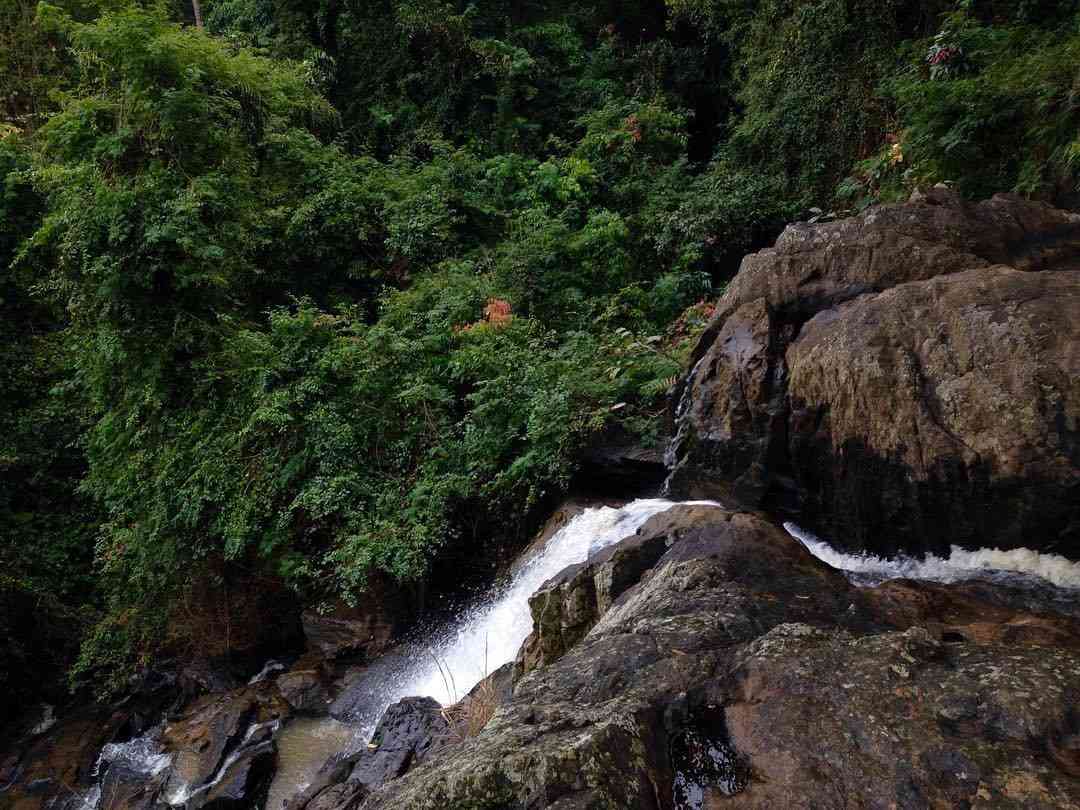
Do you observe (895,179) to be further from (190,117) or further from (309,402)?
(190,117)

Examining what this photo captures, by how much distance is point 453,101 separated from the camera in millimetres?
16094

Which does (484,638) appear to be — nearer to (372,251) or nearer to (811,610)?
(811,610)

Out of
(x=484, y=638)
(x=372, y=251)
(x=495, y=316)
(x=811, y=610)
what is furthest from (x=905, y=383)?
(x=372, y=251)

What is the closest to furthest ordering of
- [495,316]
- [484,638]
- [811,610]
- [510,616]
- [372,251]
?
[811,610]
[510,616]
[484,638]
[495,316]
[372,251]

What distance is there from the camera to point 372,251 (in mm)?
13461

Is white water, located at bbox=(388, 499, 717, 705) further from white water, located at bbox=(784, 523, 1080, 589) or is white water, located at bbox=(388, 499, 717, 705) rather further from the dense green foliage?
white water, located at bbox=(784, 523, 1080, 589)

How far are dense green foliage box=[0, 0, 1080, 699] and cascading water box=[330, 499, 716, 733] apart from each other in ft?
2.57

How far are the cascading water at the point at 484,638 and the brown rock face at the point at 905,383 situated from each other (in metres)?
0.80

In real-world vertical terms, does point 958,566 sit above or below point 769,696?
below

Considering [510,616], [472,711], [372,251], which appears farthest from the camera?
[372,251]

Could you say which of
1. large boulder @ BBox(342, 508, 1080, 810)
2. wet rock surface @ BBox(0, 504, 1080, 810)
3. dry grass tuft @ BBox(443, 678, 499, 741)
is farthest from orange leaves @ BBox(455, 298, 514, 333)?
large boulder @ BBox(342, 508, 1080, 810)

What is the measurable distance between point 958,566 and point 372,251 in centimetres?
1081

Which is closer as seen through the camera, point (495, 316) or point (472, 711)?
point (472, 711)

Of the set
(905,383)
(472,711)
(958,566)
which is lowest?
(472,711)
